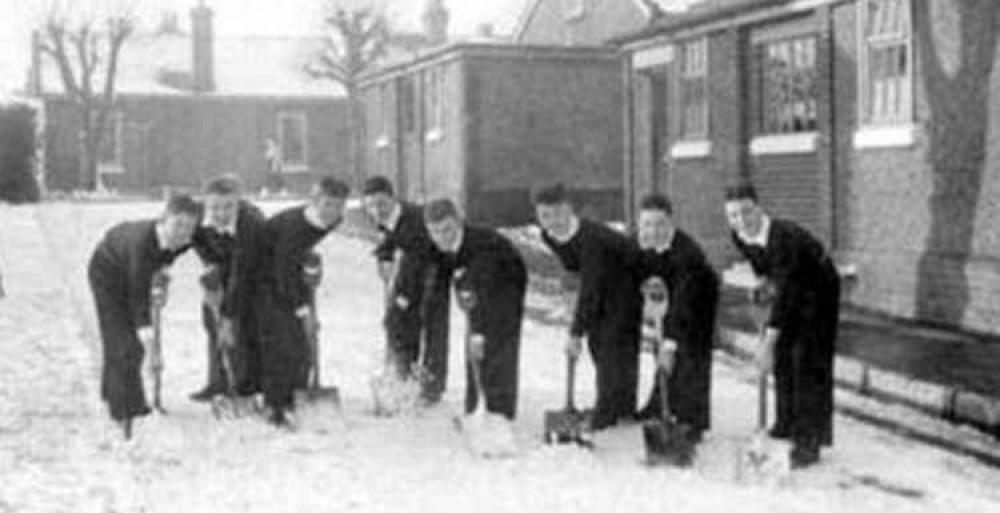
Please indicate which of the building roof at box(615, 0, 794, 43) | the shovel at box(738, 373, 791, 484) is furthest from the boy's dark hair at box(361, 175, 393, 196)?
the building roof at box(615, 0, 794, 43)

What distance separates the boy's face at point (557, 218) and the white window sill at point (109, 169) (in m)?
43.3

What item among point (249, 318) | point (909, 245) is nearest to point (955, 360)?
point (909, 245)

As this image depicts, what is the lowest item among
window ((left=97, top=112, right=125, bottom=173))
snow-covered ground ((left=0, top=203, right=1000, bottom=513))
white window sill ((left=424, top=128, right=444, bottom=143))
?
snow-covered ground ((left=0, top=203, right=1000, bottom=513))

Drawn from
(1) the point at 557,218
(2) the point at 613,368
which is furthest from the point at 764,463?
(1) the point at 557,218

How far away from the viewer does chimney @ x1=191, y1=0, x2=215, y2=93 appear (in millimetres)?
54031

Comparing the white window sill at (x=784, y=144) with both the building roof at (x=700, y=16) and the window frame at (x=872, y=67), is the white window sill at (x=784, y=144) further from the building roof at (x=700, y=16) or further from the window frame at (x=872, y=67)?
the building roof at (x=700, y=16)

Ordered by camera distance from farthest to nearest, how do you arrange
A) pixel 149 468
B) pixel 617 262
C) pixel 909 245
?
pixel 909 245, pixel 617 262, pixel 149 468

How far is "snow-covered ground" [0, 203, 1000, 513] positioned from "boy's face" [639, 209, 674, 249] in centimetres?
120

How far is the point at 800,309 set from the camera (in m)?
9.07

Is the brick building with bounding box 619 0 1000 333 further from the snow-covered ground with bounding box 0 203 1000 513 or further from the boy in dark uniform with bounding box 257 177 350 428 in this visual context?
the boy in dark uniform with bounding box 257 177 350 428

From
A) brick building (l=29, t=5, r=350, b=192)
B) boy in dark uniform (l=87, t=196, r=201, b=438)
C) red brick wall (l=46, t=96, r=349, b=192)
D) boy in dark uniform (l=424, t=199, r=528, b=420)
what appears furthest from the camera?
brick building (l=29, t=5, r=350, b=192)

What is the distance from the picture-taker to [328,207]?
406 inches

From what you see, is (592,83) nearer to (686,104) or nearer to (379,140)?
(379,140)

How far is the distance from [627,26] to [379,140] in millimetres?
7036
